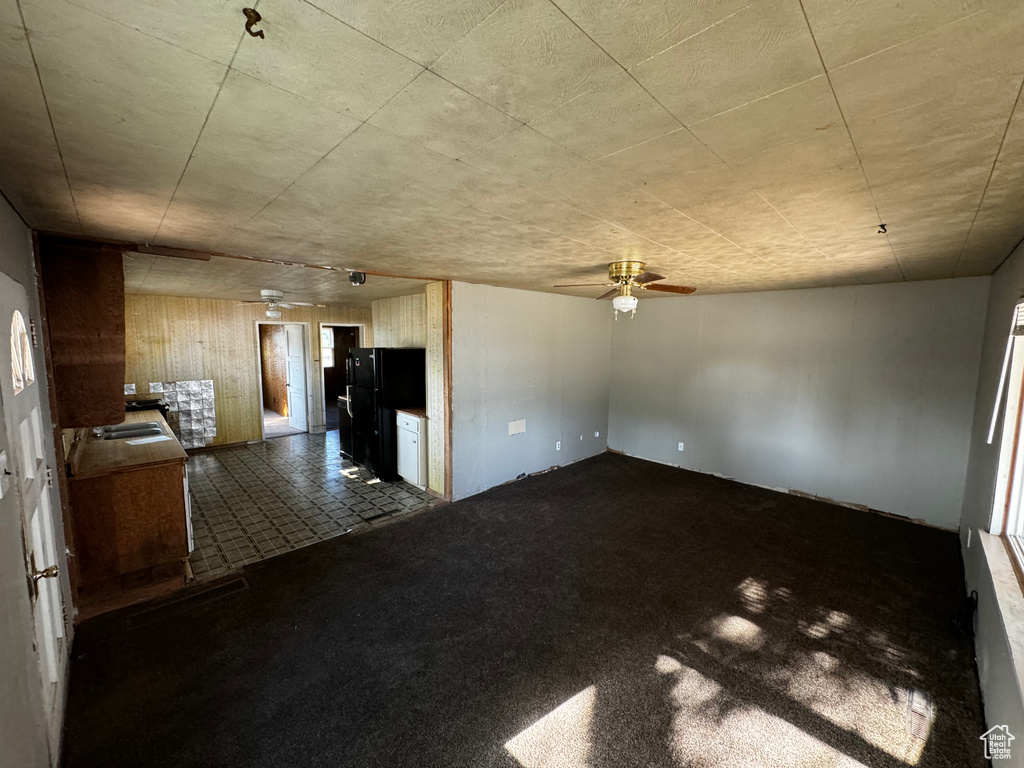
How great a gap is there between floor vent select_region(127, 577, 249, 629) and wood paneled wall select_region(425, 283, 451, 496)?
6.79ft

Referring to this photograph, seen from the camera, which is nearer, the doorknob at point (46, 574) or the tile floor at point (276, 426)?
the doorknob at point (46, 574)

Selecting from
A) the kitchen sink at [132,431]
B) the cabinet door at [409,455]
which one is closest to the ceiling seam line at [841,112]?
the cabinet door at [409,455]

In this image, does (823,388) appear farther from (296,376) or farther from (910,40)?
(296,376)

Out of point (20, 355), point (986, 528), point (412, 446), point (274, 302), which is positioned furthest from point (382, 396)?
point (986, 528)

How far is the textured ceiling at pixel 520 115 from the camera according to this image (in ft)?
2.67

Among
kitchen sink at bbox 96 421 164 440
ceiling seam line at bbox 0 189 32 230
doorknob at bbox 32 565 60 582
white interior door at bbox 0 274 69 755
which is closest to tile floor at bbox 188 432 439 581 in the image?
kitchen sink at bbox 96 421 164 440

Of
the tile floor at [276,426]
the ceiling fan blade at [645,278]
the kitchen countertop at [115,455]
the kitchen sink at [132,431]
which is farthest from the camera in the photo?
the tile floor at [276,426]

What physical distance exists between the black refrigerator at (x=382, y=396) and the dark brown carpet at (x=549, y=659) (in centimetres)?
165

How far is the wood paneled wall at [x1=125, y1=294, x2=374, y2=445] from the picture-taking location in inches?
231

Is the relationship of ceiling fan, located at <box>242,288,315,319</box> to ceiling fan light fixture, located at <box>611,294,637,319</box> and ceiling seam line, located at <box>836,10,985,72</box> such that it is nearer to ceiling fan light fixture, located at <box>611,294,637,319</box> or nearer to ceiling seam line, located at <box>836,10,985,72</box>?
ceiling fan light fixture, located at <box>611,294,637,319</box>

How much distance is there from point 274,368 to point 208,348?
3188 mm

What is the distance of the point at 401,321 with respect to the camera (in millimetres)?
5809

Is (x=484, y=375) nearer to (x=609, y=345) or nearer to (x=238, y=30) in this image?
(x=609, y=345)

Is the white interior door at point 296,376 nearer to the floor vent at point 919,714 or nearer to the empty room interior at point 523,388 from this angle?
the empty room interior at point 523,388
